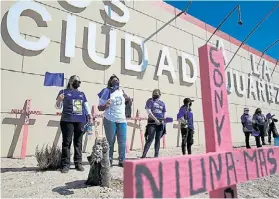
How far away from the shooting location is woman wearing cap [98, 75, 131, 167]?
431 cm

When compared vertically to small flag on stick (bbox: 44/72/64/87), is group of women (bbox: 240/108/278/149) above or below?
below

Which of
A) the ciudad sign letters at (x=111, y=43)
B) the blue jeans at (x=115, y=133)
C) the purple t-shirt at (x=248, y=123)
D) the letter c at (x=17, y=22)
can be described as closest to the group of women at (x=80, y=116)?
the blue jeans at (x=115, y=133)

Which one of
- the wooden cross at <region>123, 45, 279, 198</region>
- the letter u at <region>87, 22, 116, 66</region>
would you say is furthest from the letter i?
the wooden cross at <region>123, 45, 279, 198</region>

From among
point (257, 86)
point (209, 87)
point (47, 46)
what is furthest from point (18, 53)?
point (257, 86)

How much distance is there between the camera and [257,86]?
1496 centimetres

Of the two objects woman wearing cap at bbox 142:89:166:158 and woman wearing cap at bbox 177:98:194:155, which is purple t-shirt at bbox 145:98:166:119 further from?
woman wearing cap at bbox 177:98:194:155

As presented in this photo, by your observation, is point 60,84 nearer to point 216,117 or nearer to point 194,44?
point 216,117

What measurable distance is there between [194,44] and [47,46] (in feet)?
21.4

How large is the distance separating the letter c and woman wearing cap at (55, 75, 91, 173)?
2.44 meters

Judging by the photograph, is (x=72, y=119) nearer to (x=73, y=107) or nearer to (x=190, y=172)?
(x=73, y=107)

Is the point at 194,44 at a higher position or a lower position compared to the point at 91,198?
higher

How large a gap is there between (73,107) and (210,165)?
3.04 m

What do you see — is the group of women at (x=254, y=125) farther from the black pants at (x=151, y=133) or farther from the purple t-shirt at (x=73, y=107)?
the purple t-shirt at (x=73, y=107)

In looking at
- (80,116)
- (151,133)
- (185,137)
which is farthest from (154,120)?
(80,116)
